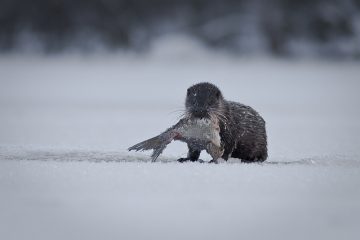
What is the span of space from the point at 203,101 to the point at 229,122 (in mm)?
332

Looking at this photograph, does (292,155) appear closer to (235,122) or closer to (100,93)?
(235,122)

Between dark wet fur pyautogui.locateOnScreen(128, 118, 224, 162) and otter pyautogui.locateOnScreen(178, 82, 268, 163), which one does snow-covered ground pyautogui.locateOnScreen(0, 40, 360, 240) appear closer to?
dark wet fur pyautogui.locateOnScreen(128, 118, 224, 162)

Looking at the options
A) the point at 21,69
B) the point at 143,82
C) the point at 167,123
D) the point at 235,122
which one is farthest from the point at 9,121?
the point at 21,69

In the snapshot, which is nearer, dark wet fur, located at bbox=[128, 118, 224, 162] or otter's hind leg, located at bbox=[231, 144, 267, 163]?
→ dark wet fur, located at bbox=[128, 118, 224, 162]

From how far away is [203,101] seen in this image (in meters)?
4.81

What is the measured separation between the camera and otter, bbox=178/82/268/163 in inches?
189

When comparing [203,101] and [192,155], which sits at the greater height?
[203,101]

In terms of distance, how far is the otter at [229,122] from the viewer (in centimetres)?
480

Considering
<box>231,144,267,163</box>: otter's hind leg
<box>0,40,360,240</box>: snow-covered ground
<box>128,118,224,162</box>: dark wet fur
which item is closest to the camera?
<box>0,40,360,240</box>: snow-covered ground

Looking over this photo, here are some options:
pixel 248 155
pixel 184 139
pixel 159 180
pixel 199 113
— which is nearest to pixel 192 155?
pixel 184 139

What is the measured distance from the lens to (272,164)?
489cm

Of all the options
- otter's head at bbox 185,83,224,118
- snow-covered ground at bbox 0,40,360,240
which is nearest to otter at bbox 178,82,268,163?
otter's head at bbox 185,83,224,118

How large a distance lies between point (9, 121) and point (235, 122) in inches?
160

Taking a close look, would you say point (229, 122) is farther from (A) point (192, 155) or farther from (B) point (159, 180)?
(B) point (159, 180)
